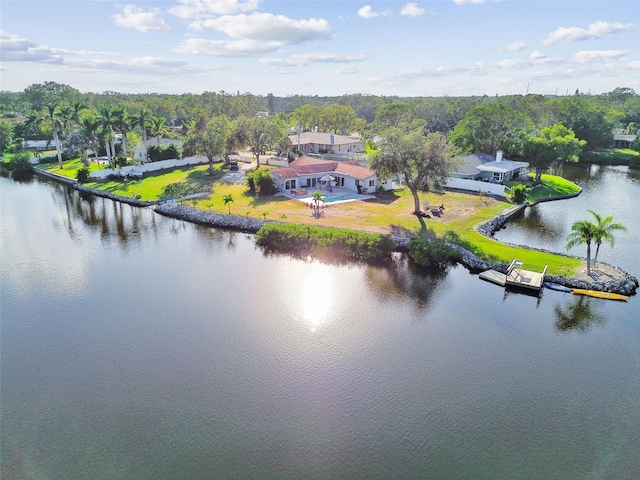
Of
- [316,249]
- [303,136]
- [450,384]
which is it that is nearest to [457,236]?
[316,249]

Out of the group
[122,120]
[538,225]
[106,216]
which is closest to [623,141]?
[538,225]

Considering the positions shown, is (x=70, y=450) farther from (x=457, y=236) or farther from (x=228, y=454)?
(x=457, y=236)

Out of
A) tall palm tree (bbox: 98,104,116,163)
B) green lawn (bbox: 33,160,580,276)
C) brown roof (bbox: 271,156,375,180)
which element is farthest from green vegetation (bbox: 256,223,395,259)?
tall palm tree (bbox: 98,104,116,163)

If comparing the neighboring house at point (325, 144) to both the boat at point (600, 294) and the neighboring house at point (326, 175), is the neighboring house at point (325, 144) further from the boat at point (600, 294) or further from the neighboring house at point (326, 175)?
the boat at point (600, 294)

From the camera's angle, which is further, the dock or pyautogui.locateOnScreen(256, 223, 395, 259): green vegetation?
pyautogui.locateOnScreen(256, 223, 395, 259): green vegetation

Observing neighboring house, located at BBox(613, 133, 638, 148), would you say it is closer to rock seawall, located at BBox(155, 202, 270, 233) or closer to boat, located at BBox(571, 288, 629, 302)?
boat, located at BBox(571, 288, 629, 302)

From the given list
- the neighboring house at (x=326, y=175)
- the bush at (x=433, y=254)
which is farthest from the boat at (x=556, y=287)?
the neighboring house at (x=326, y=175)
